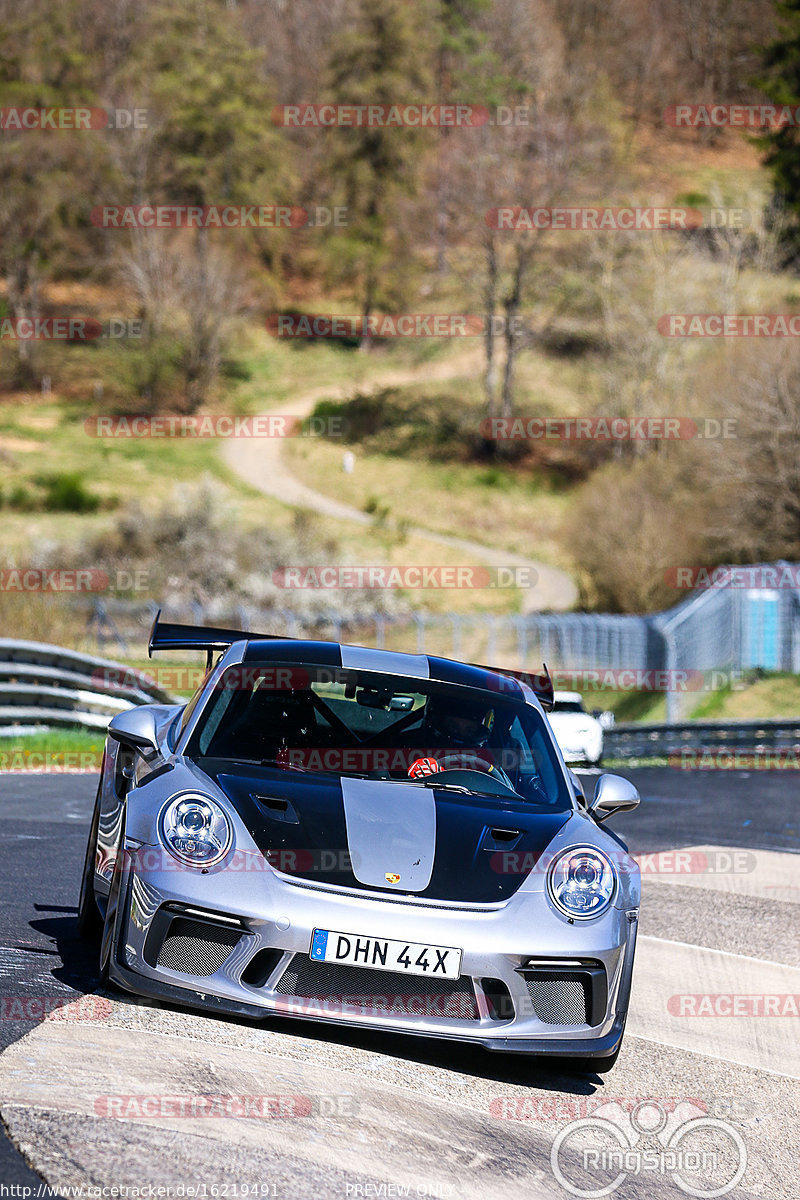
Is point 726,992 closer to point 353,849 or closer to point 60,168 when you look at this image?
point 353,849

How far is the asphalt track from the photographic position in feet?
11.9

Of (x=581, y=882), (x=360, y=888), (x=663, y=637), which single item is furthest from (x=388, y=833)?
(x=663, y=637)

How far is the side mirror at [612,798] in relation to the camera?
18.1ft

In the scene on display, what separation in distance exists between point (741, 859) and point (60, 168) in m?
74.6

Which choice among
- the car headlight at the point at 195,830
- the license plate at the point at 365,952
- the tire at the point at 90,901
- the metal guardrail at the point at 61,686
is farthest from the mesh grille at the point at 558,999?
the metal guardrail at the point at 61,686

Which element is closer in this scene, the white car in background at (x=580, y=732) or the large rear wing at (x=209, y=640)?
the large rear wing at (x=209, y=640)

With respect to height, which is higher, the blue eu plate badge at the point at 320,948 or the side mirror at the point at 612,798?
the side mirror at the point at 612,798

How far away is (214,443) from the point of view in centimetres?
6750

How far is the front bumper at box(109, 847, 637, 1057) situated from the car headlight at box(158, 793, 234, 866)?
3.0 inches

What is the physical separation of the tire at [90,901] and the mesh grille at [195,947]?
114 cm

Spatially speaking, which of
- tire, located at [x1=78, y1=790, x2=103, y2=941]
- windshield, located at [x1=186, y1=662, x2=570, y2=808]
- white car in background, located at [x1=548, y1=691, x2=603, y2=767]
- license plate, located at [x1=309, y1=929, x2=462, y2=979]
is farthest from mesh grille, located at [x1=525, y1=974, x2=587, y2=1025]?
white car in background, located at [x1=548, y1=691, x2=603, y2=767]

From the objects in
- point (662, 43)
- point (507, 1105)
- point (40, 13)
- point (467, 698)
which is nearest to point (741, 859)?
point (467, 698)

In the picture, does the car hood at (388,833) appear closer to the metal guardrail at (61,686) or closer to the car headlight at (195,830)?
the car headlight at (195,830)

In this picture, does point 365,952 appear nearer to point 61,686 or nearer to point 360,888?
point 360,888
